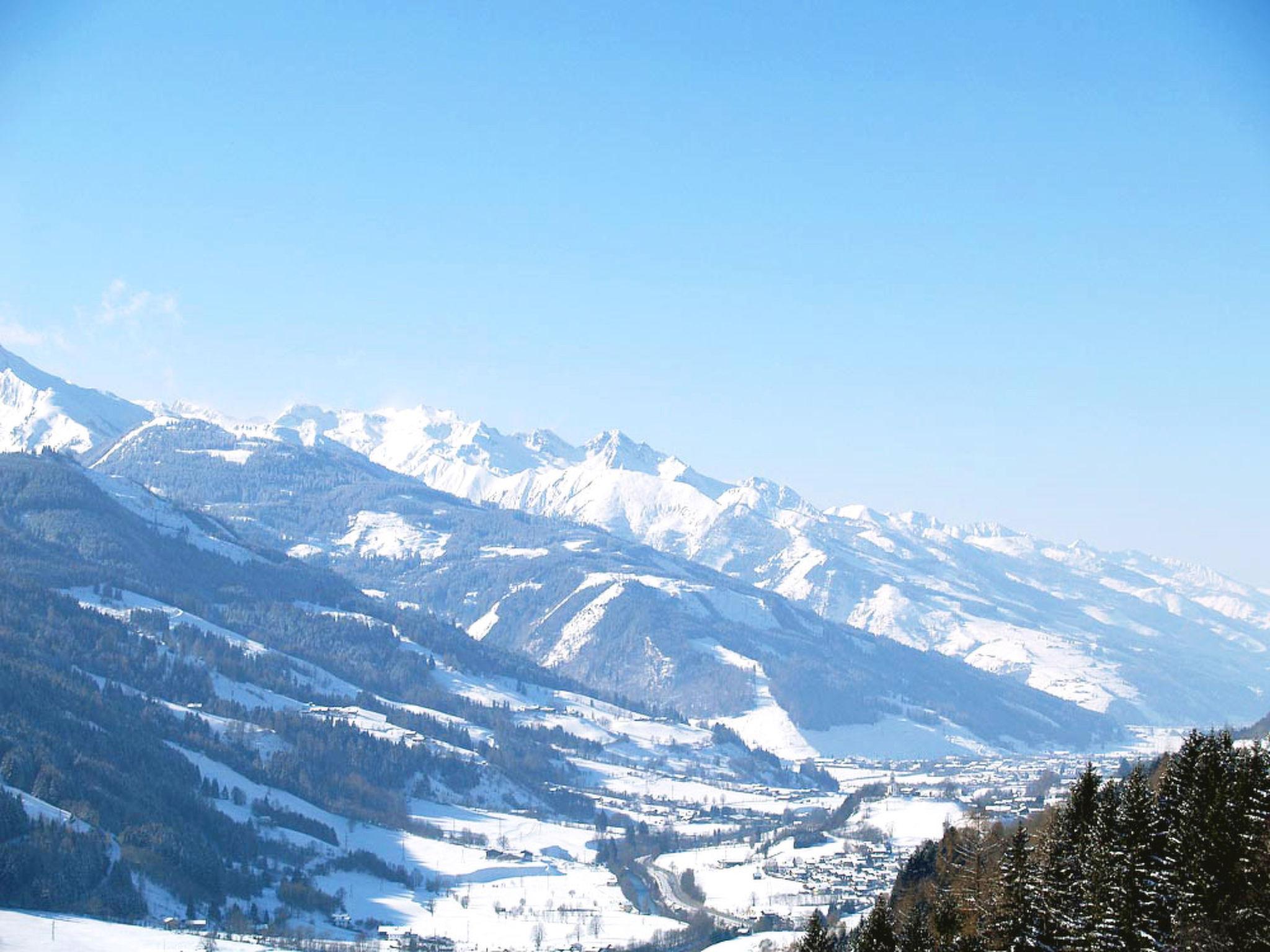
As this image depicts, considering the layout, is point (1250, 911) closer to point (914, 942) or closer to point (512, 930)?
point (914, 942)

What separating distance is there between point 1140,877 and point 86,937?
121284 millimetres

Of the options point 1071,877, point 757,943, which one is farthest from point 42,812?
point 1071,877

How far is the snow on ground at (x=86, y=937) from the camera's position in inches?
5989

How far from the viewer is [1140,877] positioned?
75.9m

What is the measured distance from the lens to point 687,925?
649ft

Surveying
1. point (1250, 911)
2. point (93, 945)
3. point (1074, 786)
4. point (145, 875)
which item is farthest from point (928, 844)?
point (145, 875)

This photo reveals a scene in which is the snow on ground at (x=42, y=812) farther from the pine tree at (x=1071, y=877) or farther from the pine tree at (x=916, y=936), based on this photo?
the pine tree at (x=1071, y=877)

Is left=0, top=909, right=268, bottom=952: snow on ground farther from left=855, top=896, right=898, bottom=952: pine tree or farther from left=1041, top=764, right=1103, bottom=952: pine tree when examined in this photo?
left=1041, top=764, right=1103, bottom=952: pine tree

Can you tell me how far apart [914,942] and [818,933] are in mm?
11994

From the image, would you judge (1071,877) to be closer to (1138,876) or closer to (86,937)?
(1138,876)

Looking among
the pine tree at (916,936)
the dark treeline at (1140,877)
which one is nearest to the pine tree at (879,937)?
the dark treeline at (1140,877)

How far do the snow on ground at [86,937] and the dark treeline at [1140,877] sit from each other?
97921 mm

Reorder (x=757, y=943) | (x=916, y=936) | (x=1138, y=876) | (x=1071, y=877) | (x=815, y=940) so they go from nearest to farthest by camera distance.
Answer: (x=1138, y=876), (x=815, y=940), (x=1071, y=877), (x=916, y=936), (x=757, y=943)

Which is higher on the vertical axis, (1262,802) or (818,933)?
(1262,802)
